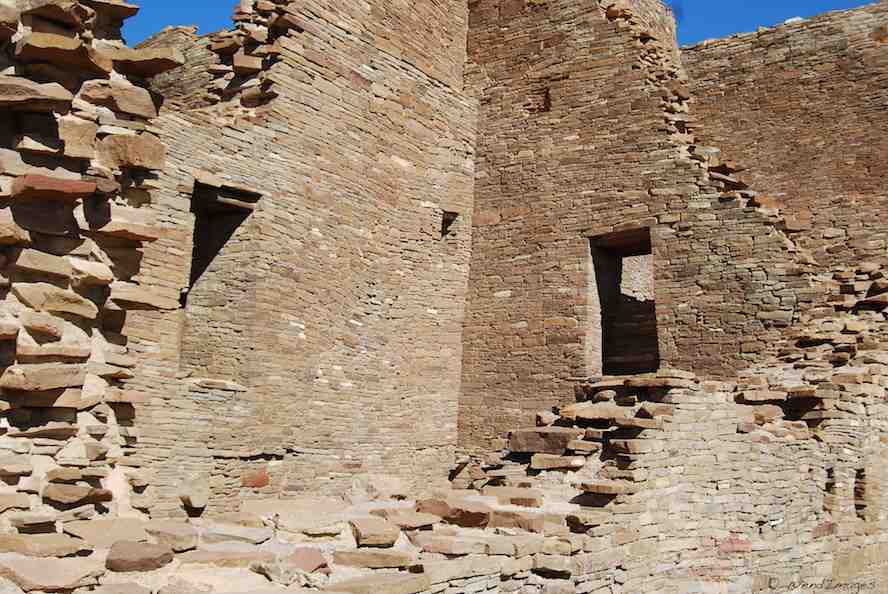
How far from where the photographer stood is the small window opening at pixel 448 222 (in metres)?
14.6

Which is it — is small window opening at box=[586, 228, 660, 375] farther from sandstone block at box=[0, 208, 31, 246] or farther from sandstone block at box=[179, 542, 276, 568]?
sandstone block at box=[0, 208, 31, 246]

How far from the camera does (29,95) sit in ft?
15.3

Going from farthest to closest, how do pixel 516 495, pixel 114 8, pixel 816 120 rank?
pixel 816 120
pixel 516 495
pixel 114 8

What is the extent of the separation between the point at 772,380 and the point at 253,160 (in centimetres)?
653

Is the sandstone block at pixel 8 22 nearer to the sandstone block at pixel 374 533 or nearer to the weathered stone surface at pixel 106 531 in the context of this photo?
the weathered stone surface at pixel 106 531

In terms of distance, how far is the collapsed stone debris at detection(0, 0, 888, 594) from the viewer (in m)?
4.89

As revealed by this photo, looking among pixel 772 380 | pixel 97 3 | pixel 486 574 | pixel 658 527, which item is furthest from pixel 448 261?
pixel 97 3

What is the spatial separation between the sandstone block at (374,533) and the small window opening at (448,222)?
26.9 ft

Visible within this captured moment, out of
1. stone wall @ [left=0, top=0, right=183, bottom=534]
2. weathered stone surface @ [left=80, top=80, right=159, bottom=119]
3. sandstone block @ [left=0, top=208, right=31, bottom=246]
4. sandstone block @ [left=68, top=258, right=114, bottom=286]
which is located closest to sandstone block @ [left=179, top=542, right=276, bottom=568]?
stone wall @ [left=0, top=0, right=183, bottom=534]

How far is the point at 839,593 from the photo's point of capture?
9148 mm

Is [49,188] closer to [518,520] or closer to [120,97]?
[120,97]

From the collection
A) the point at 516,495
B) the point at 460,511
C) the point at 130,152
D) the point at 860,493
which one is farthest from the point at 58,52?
the point at 860,493

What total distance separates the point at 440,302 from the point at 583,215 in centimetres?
245

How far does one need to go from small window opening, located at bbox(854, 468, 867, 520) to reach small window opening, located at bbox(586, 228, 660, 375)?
355 cm
